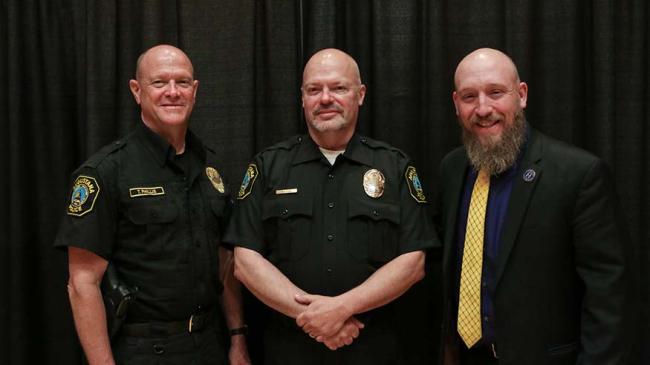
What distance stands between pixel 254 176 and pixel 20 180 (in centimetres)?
127

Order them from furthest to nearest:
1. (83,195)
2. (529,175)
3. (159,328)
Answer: (159,328) → (83,195) → (529,175)

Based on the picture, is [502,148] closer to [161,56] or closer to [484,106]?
[484,106]

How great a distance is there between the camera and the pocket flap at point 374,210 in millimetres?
2332

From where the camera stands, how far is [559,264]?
2062 millimetres

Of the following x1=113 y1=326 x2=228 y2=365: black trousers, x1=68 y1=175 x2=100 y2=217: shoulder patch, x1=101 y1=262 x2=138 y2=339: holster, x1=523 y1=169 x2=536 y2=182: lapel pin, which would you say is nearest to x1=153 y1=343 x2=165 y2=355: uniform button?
x1=113 y1=326 x2=228 y2=365: black trousers

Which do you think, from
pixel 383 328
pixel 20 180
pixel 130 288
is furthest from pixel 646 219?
pixel 20 180

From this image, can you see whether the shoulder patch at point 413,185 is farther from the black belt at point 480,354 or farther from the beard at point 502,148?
the black belt at point 480,354

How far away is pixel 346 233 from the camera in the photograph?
2336 millimetres

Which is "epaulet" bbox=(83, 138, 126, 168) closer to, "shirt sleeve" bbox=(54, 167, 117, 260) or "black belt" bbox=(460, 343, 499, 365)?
"shirt sleeve" bbox=(54, 167, 117, 260)

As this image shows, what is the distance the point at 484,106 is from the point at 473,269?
0.57 meters

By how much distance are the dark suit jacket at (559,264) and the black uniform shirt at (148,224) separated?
1.11 m

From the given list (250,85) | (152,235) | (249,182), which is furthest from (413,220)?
(250,85)

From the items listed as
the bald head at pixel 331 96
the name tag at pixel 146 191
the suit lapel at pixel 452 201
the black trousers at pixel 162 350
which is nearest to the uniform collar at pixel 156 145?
the name tag at pixel 146 191

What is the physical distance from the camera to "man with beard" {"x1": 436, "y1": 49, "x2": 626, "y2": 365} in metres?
1.99
